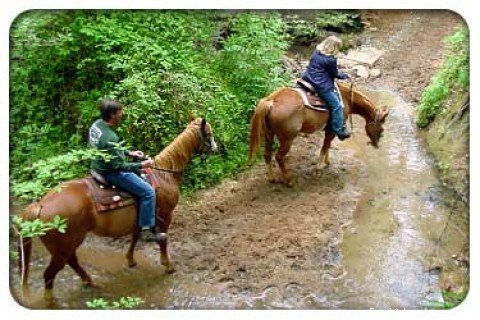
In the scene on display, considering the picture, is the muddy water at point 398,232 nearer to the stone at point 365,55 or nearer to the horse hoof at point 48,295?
the horse hoof at point 48,295

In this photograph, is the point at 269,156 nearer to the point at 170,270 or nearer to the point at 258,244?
the point at 258,244

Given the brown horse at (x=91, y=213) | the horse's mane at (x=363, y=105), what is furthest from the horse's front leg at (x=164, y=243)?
the horse's mane at (x=363, y=105)

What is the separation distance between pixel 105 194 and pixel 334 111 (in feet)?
13.3

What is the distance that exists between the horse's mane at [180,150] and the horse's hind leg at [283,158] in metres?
2.01

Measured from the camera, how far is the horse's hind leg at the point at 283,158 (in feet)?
29.0

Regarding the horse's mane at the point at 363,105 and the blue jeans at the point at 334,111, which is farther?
the horse's mane at the point at 363,105

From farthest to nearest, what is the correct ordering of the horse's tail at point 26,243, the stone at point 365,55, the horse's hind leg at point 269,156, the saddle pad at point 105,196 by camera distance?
the stone at point 365,55, the horse's hind leg at point 269,156, the saddle pad at point 105,196, the horse's tail at point 26,243

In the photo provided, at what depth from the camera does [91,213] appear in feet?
20.7

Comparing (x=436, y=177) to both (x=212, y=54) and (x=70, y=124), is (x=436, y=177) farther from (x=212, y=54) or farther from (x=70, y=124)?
(x=70, y=124)

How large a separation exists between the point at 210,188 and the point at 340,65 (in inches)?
231

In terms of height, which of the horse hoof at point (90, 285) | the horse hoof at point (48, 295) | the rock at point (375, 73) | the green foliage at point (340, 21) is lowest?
the horse hoof at point (90, 285)

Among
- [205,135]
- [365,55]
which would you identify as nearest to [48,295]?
[205,135]

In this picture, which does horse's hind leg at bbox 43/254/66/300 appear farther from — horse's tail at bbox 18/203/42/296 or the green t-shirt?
the green t-shirt

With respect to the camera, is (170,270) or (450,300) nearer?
(450,300)
